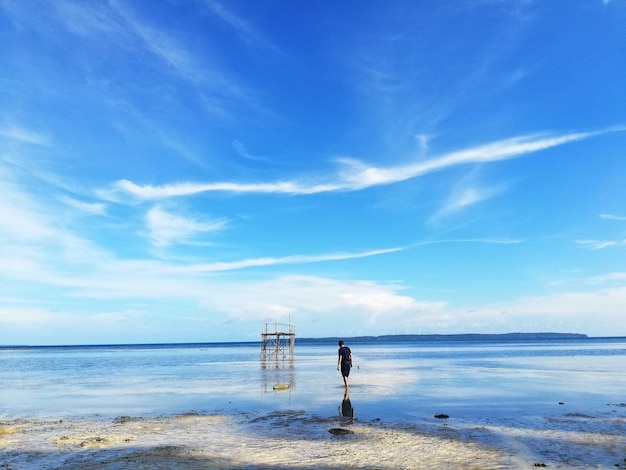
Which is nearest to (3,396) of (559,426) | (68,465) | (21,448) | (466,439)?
(21,448)

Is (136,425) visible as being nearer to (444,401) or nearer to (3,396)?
(444,401)

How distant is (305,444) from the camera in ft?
51.1


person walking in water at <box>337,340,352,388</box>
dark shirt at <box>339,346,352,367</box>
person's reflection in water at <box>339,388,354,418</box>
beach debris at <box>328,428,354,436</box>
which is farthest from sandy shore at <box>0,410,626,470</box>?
dark shirt at <box>339,346,352,367</box>

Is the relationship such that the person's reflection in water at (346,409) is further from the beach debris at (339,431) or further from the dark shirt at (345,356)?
the beach debris at (339,431)

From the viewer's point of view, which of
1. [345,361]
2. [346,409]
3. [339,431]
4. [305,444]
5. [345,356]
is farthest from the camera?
[345,356]

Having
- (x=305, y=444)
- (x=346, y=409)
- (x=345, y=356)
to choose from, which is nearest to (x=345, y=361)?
(x=345, y=356)

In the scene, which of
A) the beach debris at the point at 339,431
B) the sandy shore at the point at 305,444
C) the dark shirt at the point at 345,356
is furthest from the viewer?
the dark shirt at the point at 345,356

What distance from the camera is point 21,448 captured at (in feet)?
51.3

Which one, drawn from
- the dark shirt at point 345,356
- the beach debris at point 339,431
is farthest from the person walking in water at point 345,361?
the beach debris at point 339,431

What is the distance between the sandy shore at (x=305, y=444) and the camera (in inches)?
526

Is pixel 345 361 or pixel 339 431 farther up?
pixel 345 361

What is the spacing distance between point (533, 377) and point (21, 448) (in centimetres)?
3575

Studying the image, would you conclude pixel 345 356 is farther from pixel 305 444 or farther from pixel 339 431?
pixel 305 444

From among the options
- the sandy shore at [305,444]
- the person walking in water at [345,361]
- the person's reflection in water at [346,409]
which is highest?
the person walking in water at [345,361]
